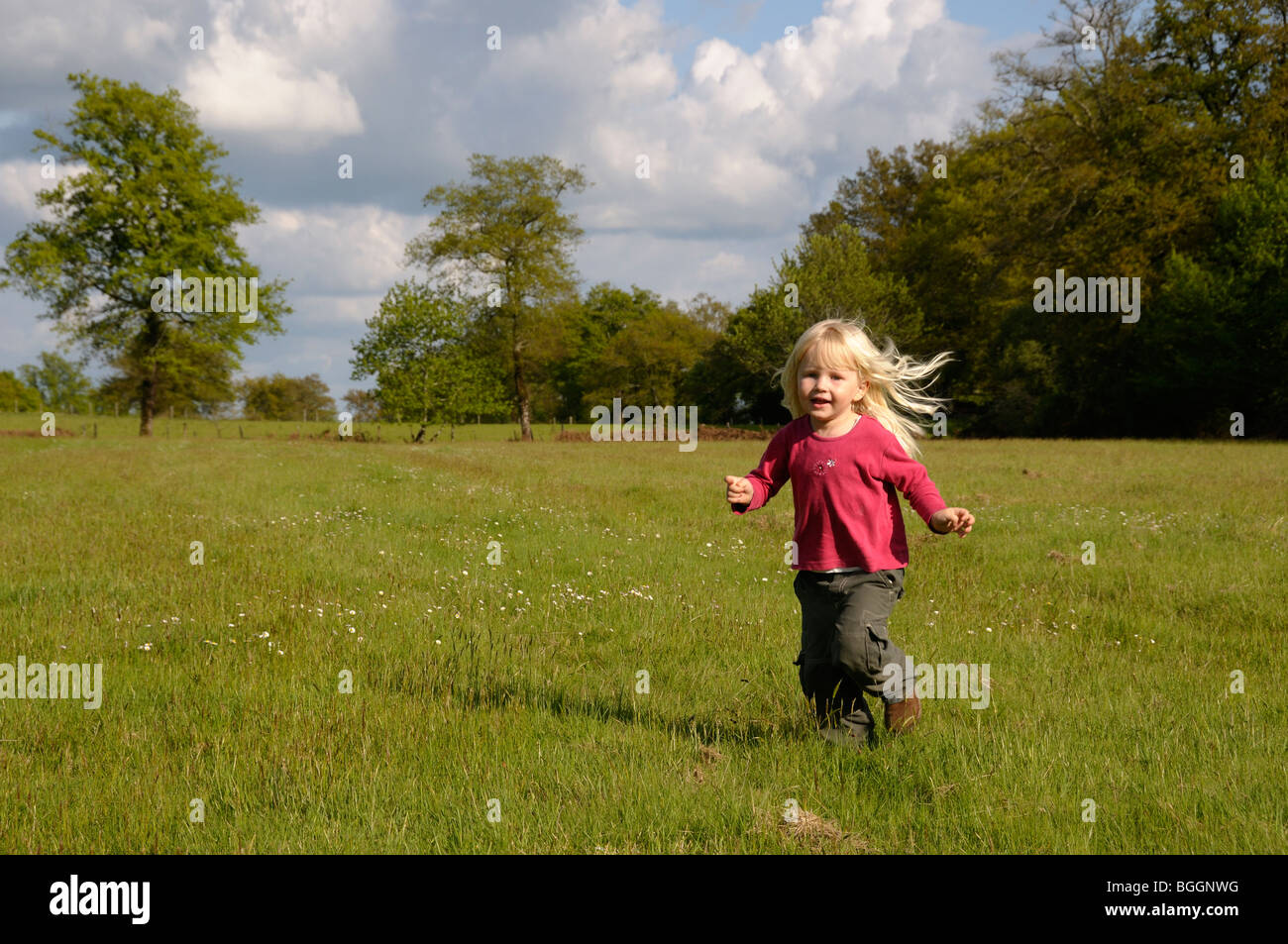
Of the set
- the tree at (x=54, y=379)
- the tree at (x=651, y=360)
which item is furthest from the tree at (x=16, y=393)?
the tree at (x=651, y=360)

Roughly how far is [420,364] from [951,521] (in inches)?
2224

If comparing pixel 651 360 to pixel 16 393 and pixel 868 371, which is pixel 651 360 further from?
pixel 16 393

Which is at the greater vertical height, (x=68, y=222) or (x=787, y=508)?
(x=68, y=222)

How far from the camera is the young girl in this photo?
4.57 meters

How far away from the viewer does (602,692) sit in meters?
5.71

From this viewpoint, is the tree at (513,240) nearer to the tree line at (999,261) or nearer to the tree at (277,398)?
the tree line at (999,261)

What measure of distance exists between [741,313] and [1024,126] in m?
24.5

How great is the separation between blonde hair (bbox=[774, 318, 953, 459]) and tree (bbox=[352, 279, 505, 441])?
2133 inches

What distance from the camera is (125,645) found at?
6441 millimetres

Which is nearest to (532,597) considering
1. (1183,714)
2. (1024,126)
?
(1183,714)

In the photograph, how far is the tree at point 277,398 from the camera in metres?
116

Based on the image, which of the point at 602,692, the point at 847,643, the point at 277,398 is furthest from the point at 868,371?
the point at 277,398

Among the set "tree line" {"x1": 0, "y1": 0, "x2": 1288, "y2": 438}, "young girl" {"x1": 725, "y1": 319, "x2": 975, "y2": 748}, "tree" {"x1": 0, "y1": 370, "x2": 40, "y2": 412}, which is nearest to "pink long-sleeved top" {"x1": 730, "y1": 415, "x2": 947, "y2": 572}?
"young girl" {"x1": 725, "y1": 319, "x2": 975, "y2": 748}
